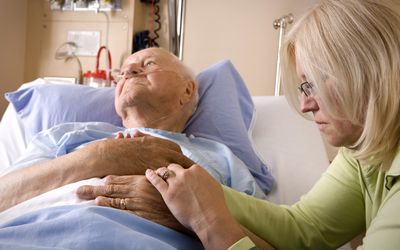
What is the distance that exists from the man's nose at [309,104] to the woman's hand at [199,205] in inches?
10.2

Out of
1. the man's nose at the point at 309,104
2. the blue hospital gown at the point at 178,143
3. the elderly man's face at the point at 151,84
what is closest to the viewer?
the man's nose at the point at 309,104

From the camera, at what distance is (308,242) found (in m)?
0.92

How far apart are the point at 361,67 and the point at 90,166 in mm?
655

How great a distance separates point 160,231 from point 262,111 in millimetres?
970

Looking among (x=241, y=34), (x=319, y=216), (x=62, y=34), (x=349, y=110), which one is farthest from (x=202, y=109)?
(x=62, y=34)

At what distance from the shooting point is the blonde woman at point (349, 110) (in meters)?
0.67

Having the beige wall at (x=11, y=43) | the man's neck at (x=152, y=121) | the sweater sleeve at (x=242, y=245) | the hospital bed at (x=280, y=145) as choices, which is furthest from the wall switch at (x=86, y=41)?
the sweater sleeve at (x=242, y=245)

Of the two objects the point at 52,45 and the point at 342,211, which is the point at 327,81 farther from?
the point at 52,45

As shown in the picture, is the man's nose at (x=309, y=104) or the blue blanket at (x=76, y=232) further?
the man's nose at (x=309, y=104)

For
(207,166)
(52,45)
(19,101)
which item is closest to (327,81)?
(207,166)

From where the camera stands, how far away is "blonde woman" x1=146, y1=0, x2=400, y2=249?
2.19ft

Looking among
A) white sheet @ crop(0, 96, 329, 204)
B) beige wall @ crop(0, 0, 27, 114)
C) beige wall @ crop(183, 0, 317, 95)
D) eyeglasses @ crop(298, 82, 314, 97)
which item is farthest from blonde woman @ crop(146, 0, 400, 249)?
beige wall @ crop(0, 0, 27, 114)

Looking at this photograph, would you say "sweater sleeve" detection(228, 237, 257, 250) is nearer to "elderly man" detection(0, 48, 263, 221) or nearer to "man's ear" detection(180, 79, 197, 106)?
"elderly man" detection(0, 48, 263, 221)

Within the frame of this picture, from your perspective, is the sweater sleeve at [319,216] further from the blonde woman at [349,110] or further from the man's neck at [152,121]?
the man's neck at [152,121]
